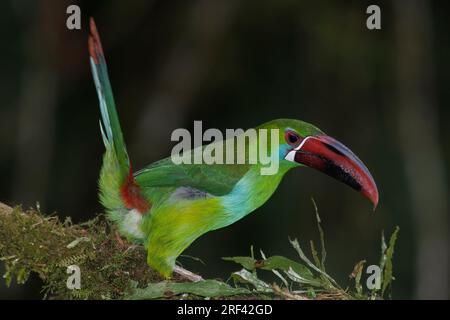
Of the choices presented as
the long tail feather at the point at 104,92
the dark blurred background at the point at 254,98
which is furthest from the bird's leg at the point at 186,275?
the dark blurred background at the point at 254,98

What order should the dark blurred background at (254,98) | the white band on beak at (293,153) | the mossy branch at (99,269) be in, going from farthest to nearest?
the dark blurred background at (254,98) → the white band on beak at (293,153) → the mossy branch at (99,269)

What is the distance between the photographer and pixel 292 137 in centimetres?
344

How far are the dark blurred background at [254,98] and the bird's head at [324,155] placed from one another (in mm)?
3581

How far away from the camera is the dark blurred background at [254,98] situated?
702cm

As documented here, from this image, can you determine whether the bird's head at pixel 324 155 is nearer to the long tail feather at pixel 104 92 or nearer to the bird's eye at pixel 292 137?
the bird's eye at pixel 292 137

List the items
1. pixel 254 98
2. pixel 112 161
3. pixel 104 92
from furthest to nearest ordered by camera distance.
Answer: pixel 254 98 → pixel 112 161 → pixel 104 92

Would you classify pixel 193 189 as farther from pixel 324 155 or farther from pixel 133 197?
pixel 324 155

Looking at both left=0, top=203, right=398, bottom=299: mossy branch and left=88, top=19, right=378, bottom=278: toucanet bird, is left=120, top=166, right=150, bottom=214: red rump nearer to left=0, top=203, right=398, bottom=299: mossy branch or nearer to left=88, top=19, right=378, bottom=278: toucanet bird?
left=88, top=19, right=378, bottom=278: toucanet bird

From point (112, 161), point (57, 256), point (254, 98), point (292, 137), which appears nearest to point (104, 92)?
point (112, 161)

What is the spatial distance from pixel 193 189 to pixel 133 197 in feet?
0.85

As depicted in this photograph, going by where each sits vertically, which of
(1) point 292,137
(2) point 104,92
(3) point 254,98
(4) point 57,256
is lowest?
(4) point 57,256

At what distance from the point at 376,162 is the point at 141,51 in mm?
2472

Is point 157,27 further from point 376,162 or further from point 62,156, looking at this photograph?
point 376,162

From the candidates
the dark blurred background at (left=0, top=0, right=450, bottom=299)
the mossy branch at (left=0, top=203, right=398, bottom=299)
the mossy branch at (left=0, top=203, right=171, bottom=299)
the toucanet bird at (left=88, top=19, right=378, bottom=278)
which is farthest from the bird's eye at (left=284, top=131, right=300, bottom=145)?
the dark blurred background at (left=0, top=0, right=450, bottom=299)
